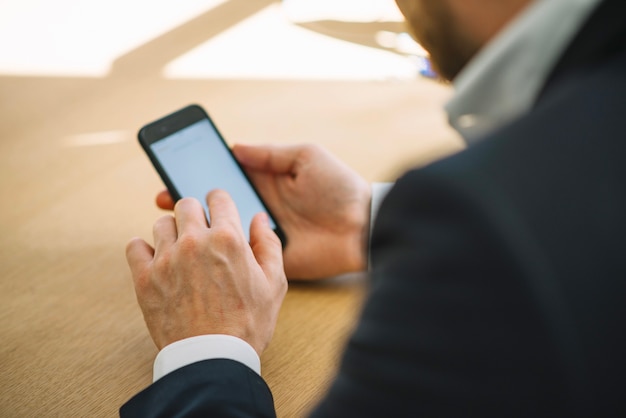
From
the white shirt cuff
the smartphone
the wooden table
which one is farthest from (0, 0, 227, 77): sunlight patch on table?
the white shirt cuff

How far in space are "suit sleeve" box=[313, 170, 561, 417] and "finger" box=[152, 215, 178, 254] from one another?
0.35 meters

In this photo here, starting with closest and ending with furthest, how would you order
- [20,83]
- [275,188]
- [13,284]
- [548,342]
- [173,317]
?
[548,342] < [173,317] < [13,284] < [275,188] < [20,83]

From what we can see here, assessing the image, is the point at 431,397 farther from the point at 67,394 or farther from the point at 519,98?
the point at 67,394

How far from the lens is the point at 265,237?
695mm

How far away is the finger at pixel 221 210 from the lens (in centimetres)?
66

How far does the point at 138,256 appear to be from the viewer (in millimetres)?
662

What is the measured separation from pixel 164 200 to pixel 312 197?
0.18 metres

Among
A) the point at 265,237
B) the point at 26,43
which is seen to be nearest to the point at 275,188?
the point at 265,237

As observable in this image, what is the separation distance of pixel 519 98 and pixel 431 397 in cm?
19

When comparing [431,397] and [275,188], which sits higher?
[431,397]

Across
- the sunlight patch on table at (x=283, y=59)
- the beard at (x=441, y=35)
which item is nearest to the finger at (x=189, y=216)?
the beard at (x=441, y=35)

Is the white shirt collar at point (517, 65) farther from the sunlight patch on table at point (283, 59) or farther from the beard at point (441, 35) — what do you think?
the sunlight patch on table at point (283, 59)

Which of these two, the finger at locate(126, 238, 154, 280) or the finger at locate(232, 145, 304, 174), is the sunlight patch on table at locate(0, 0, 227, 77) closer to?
the finger at locate(232, 145, 304, 174)

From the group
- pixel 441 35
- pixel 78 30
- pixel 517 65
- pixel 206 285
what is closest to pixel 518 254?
pixel 517 65
